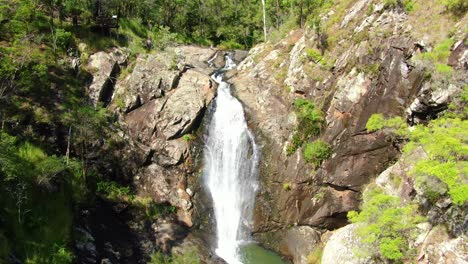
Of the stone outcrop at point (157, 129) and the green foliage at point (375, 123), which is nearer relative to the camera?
the green foliage at point (375, 123)

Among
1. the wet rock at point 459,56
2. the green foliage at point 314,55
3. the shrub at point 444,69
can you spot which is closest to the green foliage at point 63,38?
the green foliage at point 314,55

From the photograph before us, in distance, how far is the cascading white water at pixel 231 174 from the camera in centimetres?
2573

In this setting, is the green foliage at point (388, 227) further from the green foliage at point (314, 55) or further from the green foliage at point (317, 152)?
the green foliage at point (314, 55)

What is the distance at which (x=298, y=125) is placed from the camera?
86.6 ft

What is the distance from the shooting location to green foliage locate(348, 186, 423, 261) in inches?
611

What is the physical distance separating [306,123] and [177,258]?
12745mm

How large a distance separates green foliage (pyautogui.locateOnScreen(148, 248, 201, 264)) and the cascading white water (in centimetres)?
247

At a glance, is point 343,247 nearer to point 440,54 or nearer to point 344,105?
point 344,105

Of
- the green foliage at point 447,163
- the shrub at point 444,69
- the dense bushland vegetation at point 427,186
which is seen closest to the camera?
the green foliage at point 447,163

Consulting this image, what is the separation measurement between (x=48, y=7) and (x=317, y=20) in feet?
78.8

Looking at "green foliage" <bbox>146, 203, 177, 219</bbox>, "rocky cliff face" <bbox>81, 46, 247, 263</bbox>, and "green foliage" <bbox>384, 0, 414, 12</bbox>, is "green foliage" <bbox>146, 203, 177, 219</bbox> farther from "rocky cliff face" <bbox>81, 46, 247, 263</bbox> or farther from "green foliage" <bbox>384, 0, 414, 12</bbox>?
"green foliage" <bbox>384, 0, 414, 12</bbox>

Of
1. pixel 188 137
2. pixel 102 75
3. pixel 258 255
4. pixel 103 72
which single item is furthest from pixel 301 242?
pixel 103 72

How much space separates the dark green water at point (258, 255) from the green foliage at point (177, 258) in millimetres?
3565

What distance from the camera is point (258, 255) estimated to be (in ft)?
78.4
